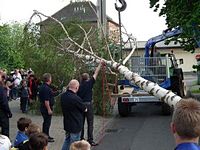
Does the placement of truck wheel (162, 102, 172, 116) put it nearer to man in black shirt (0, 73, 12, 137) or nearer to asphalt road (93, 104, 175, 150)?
asphalt road (93, 104, 175, 150)

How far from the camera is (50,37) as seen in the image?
51.1ft

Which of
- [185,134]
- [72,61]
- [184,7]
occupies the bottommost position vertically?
[185,134]

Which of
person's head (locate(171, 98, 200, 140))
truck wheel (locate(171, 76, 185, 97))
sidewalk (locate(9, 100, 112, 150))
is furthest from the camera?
truck wheel (locate(171, 76, 185, 97))

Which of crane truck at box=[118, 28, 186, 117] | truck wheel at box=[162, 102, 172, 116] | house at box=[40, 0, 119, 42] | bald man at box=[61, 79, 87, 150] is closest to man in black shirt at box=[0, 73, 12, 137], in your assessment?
bald man at box=[61, 79, 87, 150]

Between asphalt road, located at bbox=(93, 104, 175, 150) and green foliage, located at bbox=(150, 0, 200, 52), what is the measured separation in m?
2.72

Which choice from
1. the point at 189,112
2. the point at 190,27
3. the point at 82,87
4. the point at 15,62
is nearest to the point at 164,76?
the point at 190,27

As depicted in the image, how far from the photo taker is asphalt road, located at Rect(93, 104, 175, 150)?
11.0m

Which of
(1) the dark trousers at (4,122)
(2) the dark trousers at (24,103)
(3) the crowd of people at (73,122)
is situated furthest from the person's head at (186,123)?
(2) the dark trousers at (24,103)

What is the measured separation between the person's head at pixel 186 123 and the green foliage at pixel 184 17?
956 centimetres

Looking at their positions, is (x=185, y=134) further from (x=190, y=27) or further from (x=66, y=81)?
(x=66, y=81)

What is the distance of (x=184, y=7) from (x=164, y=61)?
3468 mm

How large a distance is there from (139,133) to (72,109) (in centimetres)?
490

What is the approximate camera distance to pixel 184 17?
43.7ft

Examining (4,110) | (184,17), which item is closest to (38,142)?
(4,110)
